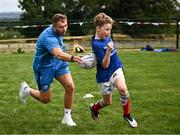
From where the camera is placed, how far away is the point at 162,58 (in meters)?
18.2

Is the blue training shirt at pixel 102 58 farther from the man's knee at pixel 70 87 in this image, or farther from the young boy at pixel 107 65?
the man's knee at pixel 70 87

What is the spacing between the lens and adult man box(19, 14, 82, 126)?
693cm

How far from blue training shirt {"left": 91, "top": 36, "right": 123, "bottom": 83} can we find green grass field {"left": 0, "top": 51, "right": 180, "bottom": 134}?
732 mm

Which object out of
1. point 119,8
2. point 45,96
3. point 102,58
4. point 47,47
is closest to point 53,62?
point 47,47

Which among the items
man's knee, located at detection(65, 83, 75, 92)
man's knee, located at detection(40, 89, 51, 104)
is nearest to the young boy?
man's knee, located at detection(65, 83, 75, 92)

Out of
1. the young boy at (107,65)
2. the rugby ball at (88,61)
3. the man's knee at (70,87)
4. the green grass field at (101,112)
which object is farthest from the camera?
the man's knee at (70,87)

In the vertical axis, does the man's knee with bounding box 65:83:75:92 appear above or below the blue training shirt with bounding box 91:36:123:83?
below

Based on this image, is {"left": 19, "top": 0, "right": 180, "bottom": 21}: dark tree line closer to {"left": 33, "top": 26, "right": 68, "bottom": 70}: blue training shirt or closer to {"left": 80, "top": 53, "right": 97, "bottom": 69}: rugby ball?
{"left": 33, "top": 26, "right": 68, "bottom": 70}: blue training shirt

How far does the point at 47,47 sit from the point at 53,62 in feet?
1.27

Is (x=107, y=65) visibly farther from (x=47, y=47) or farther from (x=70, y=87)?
(x=47, y=47)

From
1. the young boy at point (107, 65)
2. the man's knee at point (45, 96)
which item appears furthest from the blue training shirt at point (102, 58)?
the man's knee at point (45, 96)

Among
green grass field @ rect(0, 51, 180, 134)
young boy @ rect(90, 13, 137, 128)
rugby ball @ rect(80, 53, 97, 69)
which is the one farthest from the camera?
green grass field @ rect(0, 51, 180, 134)

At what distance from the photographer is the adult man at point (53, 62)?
6.93 meters

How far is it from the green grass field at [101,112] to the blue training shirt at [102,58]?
732 mm
